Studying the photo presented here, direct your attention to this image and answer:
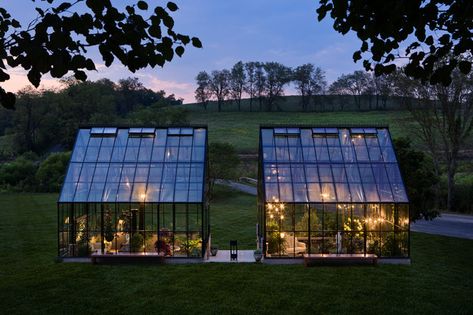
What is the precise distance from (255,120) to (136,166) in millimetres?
59368

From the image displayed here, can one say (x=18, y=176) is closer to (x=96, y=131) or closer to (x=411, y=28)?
(x=96, y=131)

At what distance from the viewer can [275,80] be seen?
283ft

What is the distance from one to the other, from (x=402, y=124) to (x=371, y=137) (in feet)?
46.4

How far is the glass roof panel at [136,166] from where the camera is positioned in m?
18.0

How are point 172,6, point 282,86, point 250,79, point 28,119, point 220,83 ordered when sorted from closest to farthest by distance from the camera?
point 172,6, point 28,119, point 282,86, point 250,79, point 220,83

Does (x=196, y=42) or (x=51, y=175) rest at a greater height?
(x=51, y=175)

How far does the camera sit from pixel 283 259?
17531 mm

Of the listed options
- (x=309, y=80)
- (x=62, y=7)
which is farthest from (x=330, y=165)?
(x=309, y=80)

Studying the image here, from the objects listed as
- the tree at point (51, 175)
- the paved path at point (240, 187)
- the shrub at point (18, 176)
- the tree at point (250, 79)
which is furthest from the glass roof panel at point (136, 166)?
the tree at point (250, 79)

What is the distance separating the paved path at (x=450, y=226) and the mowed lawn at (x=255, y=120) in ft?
99.3

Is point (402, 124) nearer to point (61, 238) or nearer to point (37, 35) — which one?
point (61, 238)

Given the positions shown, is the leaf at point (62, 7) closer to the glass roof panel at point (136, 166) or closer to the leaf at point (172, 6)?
the leaf at point (172, 6)

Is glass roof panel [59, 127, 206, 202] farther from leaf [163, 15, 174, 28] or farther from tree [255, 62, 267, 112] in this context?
tree [255, 62, 267, 112]

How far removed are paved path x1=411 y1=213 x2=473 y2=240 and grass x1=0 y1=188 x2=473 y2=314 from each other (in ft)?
14.4
